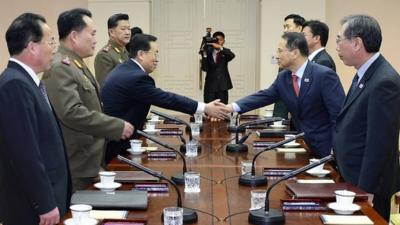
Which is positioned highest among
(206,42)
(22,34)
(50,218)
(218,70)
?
(206,42)

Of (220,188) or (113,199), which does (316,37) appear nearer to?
(220,188)

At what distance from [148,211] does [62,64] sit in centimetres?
126

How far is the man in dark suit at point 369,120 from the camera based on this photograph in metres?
2.64

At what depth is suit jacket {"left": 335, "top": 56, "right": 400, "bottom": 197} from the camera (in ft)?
8.63

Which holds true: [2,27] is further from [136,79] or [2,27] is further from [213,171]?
[213,171]

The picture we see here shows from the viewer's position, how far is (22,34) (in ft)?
7.68

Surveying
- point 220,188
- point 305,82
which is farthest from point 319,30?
point 220,188

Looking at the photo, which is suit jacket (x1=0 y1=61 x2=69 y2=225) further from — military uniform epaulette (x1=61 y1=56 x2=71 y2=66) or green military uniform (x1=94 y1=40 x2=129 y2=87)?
green military uniform (x1=94 y1=40 x2=129 y2=87)

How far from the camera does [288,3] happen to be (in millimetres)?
7492

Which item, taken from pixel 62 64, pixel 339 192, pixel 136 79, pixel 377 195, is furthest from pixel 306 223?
pixel 136 79

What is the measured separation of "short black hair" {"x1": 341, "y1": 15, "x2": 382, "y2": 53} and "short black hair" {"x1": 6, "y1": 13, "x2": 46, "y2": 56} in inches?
59.1

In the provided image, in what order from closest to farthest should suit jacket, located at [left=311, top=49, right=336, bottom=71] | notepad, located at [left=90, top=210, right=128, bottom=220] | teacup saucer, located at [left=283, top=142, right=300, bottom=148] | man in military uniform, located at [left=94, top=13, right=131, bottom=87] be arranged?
notepad, located at [left=90, top=210, right=128, bottom=220]
teacup saucer, located at [left=283, top=142, right=300, bottom=148]
suit jacket, located at [left=311, top=49, right=336, bottom=71]
man in military uniform, located at [left=94, top=13, right=131, bottom=87]

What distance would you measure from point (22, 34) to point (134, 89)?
1.43 metres

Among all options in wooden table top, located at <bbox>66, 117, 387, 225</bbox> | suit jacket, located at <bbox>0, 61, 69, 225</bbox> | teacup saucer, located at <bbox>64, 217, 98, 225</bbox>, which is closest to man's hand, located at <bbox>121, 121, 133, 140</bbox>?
wooden table top, located at <bbox>66, 117, 387, 225</bbox>
